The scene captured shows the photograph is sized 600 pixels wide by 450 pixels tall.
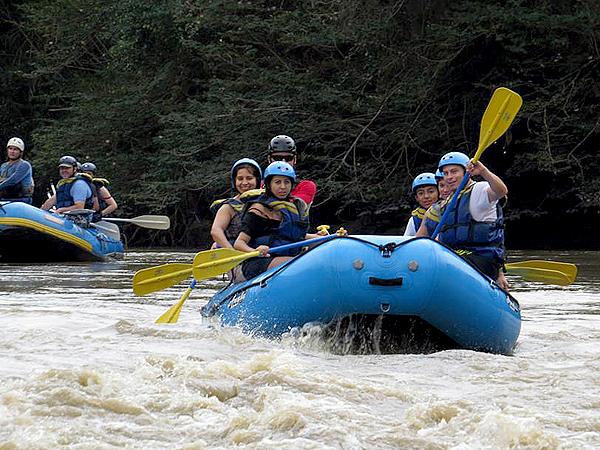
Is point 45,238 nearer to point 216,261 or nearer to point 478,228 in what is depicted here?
point 216,261

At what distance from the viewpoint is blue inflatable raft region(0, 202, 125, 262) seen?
516 inches

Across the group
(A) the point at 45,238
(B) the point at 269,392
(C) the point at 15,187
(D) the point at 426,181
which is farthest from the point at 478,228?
(C) the point at 15,187

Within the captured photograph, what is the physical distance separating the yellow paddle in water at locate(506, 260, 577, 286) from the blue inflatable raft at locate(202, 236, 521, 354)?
3.04 feet

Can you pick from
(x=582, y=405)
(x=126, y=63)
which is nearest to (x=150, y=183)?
(x=126, y=63)

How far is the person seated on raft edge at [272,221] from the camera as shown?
21.9ft

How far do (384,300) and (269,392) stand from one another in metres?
1.22

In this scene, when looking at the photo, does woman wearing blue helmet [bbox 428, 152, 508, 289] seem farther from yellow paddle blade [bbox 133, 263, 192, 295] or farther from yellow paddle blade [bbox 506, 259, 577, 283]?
yellow paddle blade [bbox 133, 263, 192, 295]

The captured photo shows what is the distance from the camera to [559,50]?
50.6ft

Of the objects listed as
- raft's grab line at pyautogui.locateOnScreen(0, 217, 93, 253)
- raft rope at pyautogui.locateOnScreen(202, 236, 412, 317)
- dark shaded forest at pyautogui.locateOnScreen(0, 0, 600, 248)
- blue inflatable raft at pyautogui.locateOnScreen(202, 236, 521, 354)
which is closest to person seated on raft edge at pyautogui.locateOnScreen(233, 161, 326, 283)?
raft rope at pyautogui.locateOnScreen(202, 236, 412, 317)

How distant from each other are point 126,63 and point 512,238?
8.15 metres

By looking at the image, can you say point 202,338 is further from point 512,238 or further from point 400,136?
point 512,238

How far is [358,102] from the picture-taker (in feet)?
55.2

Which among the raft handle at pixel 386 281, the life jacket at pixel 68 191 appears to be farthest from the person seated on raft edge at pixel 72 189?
the raft handle at pixel 386 281

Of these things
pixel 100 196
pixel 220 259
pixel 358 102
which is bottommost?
pixel 220 259
